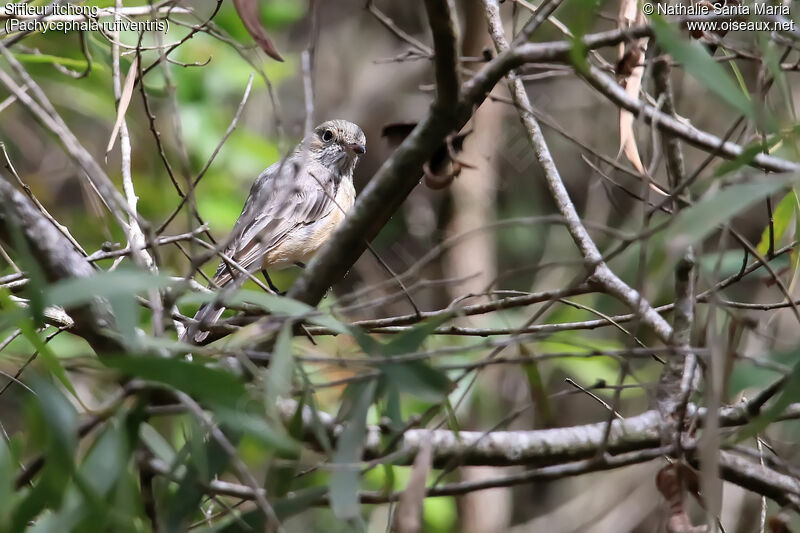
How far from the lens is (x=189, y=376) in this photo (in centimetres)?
149

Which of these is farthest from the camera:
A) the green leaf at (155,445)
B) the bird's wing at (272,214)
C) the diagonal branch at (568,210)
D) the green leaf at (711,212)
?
the bird's wing at (272,214)

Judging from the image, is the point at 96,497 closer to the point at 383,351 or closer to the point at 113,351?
the point at 113,351

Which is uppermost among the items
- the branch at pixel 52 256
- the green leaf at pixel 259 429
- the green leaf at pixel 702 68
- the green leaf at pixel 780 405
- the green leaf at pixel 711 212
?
the green leaf at pixel 702 68

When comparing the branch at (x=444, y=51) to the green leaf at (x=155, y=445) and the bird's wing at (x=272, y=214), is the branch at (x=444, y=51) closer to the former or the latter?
the green leaf at (x=155, y=445)

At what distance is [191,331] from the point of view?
2.43m

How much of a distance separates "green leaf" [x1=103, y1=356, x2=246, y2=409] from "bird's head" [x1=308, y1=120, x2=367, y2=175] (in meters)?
3.86

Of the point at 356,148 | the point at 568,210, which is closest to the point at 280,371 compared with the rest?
the point at 568,210

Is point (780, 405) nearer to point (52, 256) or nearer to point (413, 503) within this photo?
point (413, 503)

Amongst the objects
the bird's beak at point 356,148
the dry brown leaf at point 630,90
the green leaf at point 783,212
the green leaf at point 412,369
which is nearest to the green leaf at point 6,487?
the green leaf at point 412,369

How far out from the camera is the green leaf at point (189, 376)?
57.2 inches

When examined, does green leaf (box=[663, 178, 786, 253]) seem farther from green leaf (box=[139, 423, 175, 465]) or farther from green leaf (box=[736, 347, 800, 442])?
green leaf (box=[139, 423, 175, 465])

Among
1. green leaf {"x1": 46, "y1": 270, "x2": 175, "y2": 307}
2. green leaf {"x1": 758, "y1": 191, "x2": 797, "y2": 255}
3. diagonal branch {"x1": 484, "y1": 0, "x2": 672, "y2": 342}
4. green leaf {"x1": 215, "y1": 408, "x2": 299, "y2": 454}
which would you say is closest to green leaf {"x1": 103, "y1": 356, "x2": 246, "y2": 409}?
green leaf {"x1": 215, "y1": 408, "x2": 299, "y2": 454}

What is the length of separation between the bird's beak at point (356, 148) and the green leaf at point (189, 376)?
3768 millimetres

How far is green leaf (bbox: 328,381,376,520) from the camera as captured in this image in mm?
1492
